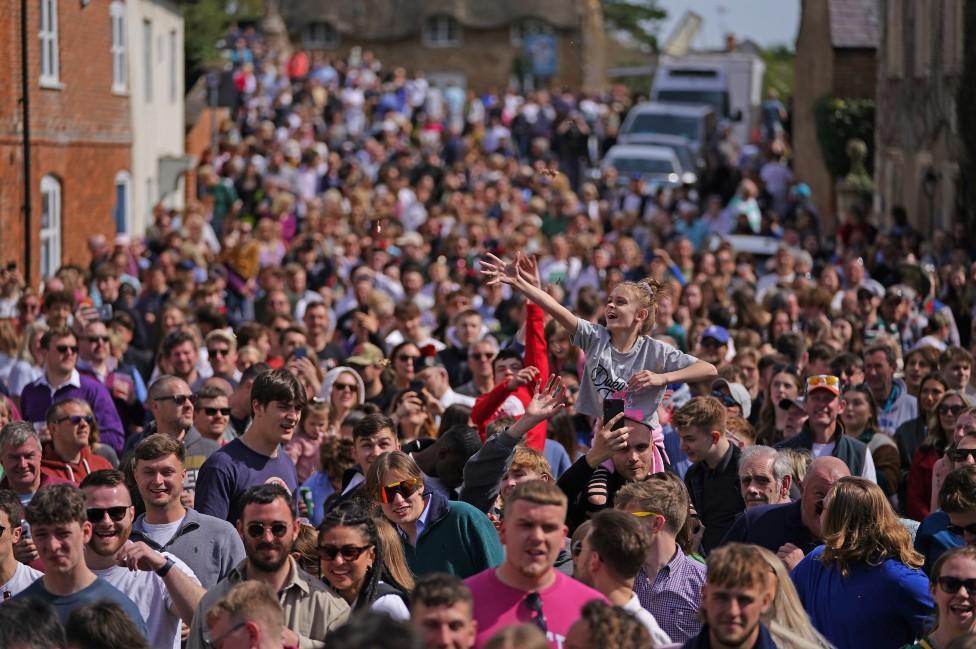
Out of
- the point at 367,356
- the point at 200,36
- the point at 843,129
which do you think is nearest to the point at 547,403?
the point at 367,356

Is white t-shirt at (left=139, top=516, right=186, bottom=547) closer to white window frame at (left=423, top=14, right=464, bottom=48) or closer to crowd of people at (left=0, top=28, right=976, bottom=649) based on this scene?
crowd of people at (left=0, top=28, right=976, bottom=649)

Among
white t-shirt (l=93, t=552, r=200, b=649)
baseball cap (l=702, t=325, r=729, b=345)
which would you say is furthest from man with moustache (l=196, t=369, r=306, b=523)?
baseball cap (l=702, t=325, r=729, b=345)

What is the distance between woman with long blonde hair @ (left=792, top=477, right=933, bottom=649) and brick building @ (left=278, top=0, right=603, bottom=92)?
210 ft

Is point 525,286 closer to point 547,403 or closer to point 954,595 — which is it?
point 547,403

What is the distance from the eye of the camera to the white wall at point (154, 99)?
95.9ft

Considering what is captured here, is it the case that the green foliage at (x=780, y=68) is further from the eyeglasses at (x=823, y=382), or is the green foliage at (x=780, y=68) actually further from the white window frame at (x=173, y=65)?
the eyeglasses at (x=823, y=382)

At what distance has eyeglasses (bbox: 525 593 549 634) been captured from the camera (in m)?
6.19

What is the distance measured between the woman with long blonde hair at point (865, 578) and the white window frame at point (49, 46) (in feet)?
59.3

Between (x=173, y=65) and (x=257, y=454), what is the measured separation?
24792 millimetres

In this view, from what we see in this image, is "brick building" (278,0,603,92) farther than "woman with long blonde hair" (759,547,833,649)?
Yes

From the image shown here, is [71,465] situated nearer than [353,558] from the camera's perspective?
No

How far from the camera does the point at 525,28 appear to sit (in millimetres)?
73500

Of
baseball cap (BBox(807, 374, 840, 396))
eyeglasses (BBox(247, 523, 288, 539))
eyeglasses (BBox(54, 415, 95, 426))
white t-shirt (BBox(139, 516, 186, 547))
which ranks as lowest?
white t-shirt (BBox(139, 516, 186, 547))

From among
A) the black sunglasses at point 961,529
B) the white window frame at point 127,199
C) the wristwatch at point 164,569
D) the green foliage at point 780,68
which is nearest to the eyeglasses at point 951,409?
the black sunglasses at point 961,529
